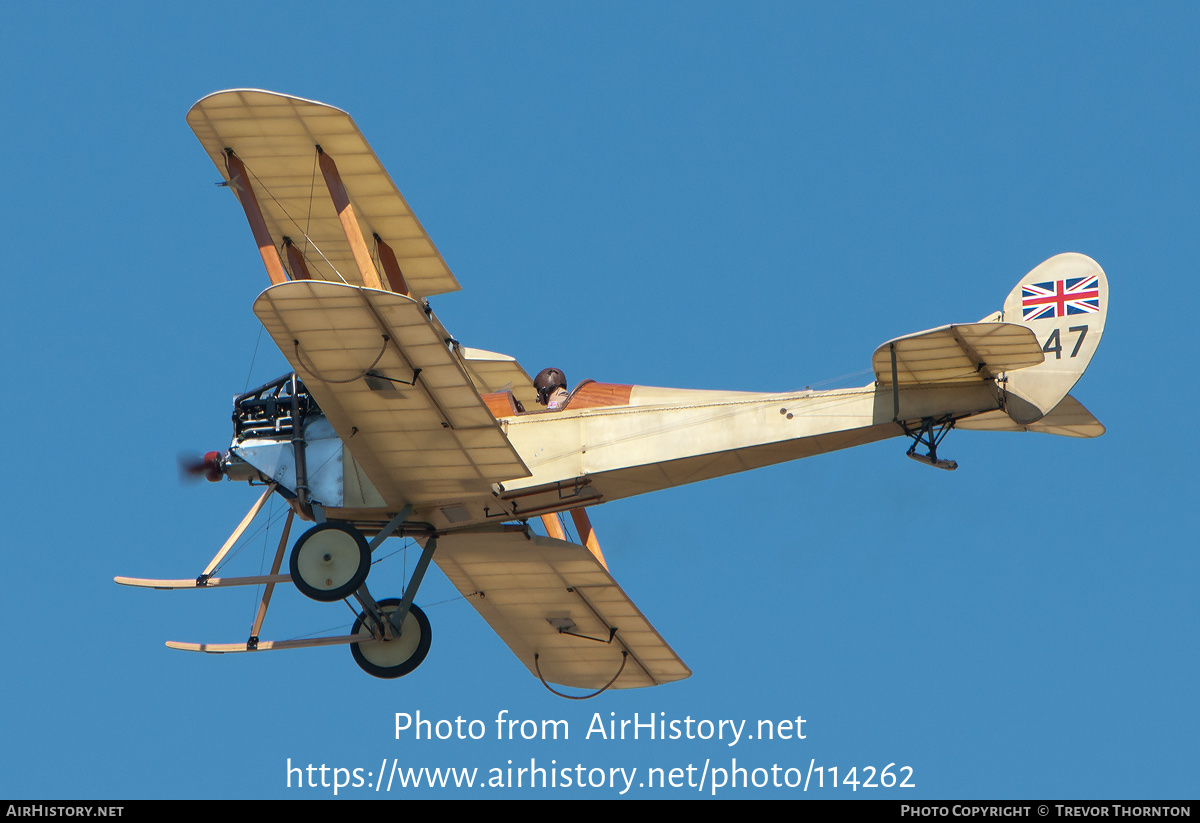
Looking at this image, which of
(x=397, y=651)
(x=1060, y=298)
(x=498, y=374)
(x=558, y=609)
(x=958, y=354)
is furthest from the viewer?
(x=498, y=374)

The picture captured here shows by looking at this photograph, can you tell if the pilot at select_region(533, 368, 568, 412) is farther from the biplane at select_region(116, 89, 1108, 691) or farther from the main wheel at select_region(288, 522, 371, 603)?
the main wheel at select_region(288, 522, 371, 603)

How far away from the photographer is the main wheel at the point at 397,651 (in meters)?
19.0

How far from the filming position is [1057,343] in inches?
646

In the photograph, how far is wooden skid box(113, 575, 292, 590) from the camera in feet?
56.7

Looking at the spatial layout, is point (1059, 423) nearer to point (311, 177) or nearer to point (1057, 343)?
point (1057, 343)

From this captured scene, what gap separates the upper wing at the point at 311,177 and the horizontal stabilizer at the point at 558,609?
285cm

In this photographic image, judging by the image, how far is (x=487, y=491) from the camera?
17344 mm

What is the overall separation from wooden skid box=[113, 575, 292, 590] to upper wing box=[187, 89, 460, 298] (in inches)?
120

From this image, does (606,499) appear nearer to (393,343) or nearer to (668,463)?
(668,463)

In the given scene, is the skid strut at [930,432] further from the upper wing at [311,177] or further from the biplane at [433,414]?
the upper wing at [311,177]

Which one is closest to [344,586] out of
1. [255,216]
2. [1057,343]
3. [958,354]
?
[255,216]

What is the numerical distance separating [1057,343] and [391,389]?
5.88 meters

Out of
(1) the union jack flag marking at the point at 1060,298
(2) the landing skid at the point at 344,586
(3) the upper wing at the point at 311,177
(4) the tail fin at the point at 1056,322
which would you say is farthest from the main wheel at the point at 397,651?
(1) the union jack flag marking at the point at 1060,298
